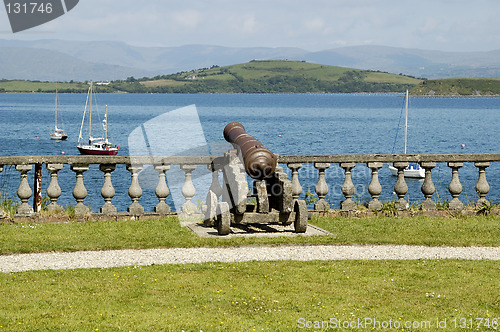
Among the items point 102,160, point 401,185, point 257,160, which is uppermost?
point 257,160

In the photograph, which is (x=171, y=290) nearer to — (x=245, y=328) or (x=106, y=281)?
(x=106, y=281)

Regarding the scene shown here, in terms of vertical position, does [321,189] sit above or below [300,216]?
above

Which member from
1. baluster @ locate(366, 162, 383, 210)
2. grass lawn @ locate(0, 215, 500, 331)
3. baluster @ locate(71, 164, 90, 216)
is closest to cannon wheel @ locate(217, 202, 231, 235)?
grass lawn @ locate(0, 215, 500, 331)

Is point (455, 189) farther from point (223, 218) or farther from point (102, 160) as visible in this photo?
point (102, 160)

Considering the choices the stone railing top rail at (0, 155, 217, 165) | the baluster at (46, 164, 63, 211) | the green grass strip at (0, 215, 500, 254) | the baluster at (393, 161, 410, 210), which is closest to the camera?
the green grass strip at (0, 215, 500, 254)

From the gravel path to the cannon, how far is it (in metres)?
1.00

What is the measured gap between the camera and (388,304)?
794cm

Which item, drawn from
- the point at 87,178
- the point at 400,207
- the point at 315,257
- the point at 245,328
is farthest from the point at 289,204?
the point at 87,178

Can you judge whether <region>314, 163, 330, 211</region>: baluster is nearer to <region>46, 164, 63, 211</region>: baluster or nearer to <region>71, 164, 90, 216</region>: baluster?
<region>71, 164, 90, 216</region>: baluster

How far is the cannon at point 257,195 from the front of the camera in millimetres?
12180

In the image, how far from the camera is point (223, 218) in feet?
39.6

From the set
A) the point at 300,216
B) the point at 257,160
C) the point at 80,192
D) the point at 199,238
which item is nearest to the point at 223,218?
the point at 199,238

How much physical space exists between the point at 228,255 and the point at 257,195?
2.03 meters

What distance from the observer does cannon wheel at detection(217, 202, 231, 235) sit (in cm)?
1208
